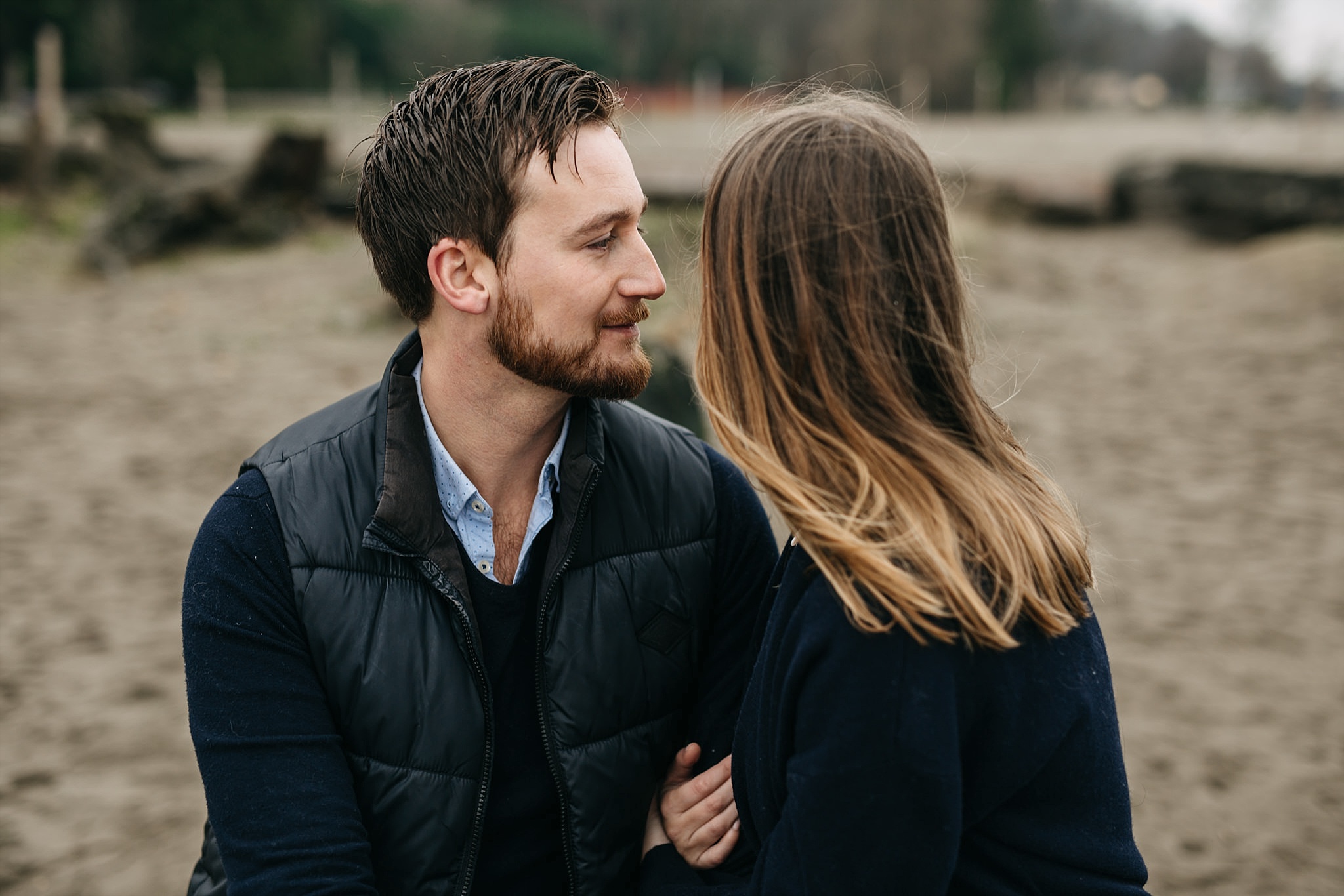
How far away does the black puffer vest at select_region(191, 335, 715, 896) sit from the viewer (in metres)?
1.82

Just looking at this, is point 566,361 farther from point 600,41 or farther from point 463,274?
point 600,41

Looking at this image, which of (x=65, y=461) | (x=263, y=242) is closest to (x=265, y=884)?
(x=65, y=461)

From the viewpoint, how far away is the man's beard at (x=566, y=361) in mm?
1996

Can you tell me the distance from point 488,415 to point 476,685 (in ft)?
1.74

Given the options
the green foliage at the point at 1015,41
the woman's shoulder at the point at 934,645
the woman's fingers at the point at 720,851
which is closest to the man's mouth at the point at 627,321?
the woman's shoulder at the point at 934,645

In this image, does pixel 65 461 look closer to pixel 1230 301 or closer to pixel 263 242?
pixel 263 242

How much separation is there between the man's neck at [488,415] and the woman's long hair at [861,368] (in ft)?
2.06

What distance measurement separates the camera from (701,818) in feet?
6.28

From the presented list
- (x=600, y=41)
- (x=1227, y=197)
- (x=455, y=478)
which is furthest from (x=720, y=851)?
(x=600, y=41)

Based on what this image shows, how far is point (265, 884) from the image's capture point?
Answer: 167 centimetres

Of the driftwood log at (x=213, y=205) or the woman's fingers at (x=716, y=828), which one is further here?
the driftwood log at (x=213, y=205)

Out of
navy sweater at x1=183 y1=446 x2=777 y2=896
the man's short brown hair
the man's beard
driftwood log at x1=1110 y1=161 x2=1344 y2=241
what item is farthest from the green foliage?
navy sweater at x1=183 y1=446 x2=777 y2=896

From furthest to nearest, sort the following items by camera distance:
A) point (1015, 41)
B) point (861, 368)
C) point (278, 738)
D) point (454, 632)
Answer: point (1015, 41) → point (454, 632) → point (278, 738) → point (861, 368)

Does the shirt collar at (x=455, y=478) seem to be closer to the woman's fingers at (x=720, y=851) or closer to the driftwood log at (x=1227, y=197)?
the woman's fingers at (x=720, y=851)
